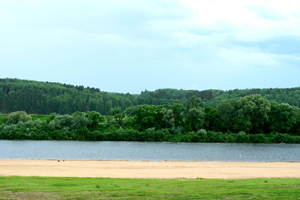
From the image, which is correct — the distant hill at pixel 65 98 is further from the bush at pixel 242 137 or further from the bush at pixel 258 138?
the bush at pixel 242 137

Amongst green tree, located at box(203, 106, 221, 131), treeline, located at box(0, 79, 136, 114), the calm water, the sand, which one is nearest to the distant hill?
treeline, located at box(0, 79, 136, 114)

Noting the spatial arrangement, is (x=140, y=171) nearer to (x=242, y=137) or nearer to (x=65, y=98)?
(x=242, y=137)

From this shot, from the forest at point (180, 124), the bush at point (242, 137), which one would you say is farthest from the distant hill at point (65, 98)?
the bush at point (242, 137)

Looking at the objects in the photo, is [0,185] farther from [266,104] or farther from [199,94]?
[199,94]

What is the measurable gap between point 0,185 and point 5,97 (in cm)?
14718

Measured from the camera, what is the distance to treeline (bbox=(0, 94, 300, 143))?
8669 cm

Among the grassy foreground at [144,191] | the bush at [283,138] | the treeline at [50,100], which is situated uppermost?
the treeline at [50,100]

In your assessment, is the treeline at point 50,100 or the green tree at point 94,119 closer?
the green tree at point 94,119

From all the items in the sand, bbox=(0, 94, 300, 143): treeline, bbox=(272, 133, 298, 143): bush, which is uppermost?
Result: bbox=(0, 94, 300, 143): treeline

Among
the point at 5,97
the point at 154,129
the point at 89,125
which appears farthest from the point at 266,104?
the point at 5,97

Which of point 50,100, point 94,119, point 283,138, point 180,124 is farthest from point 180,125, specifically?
point 50,100

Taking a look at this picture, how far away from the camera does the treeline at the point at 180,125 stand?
86.7m

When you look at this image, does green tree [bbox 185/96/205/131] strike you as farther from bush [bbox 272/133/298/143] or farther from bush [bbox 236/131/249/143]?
bush [bbox 272/133/298/143]

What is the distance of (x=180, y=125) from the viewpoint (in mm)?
93500
